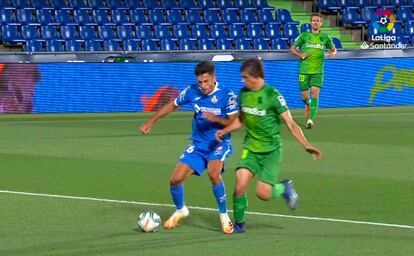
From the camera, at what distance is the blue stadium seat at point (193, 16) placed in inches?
1661

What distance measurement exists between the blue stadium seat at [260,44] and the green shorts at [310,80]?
58.7 ft

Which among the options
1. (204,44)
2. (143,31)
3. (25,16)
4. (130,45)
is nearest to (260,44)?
(204,44)

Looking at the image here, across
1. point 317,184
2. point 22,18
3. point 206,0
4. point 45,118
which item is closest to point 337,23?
point 206,0

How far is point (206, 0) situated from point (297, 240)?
3296 cm

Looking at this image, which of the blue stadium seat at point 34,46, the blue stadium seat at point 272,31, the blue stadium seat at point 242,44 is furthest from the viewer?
the blue stadium seat at point 272,31

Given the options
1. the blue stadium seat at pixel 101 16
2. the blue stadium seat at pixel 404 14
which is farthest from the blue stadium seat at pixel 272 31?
the blue stadium seat at pixel 101 16

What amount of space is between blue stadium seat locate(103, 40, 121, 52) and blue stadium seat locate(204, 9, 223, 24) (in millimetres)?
4065

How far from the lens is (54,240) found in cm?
1124

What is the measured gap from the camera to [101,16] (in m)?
40.7

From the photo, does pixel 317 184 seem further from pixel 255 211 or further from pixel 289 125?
pixel 289 125

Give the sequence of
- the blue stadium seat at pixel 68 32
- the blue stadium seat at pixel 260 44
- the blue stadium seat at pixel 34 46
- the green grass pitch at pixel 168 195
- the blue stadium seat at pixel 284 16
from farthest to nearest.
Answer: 1. the blue stadium seat at pixel 284 16
2. the blue stadium seat at pixel 260 44
3. the blue stadium seat at pixel 68 32
4. the blue stadium seat at pixel 34 46
5. the green grass pitch at pixel 168 195

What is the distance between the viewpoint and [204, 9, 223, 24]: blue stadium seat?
→ 42.7m

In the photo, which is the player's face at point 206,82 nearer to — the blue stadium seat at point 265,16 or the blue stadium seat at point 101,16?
the blue stadium seat at point 101,16

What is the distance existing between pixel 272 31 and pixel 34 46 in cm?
949
